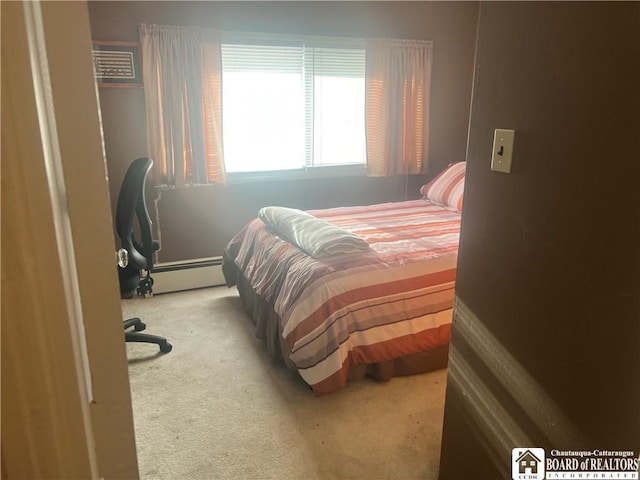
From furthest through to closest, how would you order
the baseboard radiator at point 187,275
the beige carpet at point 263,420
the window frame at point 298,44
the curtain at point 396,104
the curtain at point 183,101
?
the curtain at point 396,104 < the baseboard radiator at point 187,275 < the window frame at point 298,44 < the curtain at point 183,101 < the beige carpet at point 263,420

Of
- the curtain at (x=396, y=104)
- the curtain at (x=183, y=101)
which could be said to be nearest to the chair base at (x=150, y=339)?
the curtain at (x=183, y=101)

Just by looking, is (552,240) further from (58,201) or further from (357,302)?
(357,302)

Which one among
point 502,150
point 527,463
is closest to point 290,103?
point 502,150

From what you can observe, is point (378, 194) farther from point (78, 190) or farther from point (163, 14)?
point (78, 190)

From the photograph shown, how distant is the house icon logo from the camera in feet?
4.13

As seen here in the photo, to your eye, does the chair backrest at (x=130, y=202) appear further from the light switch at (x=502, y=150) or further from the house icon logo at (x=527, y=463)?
the house icon logo at (x=527, y=463)

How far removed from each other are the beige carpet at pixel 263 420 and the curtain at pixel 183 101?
1.31 metres

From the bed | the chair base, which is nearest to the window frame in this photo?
the bed

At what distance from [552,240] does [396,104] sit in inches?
120

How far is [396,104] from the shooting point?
400 centimetres

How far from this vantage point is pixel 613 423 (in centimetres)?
106

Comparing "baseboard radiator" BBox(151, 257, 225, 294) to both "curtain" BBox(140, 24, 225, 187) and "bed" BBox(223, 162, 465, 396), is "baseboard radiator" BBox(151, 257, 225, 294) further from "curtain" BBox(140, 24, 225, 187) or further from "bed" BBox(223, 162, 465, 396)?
"bed" BBox(223, 162, 465, 396)

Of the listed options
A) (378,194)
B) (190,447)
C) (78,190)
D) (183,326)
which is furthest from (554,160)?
(378,194)

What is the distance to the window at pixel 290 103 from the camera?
3598 millimetres
